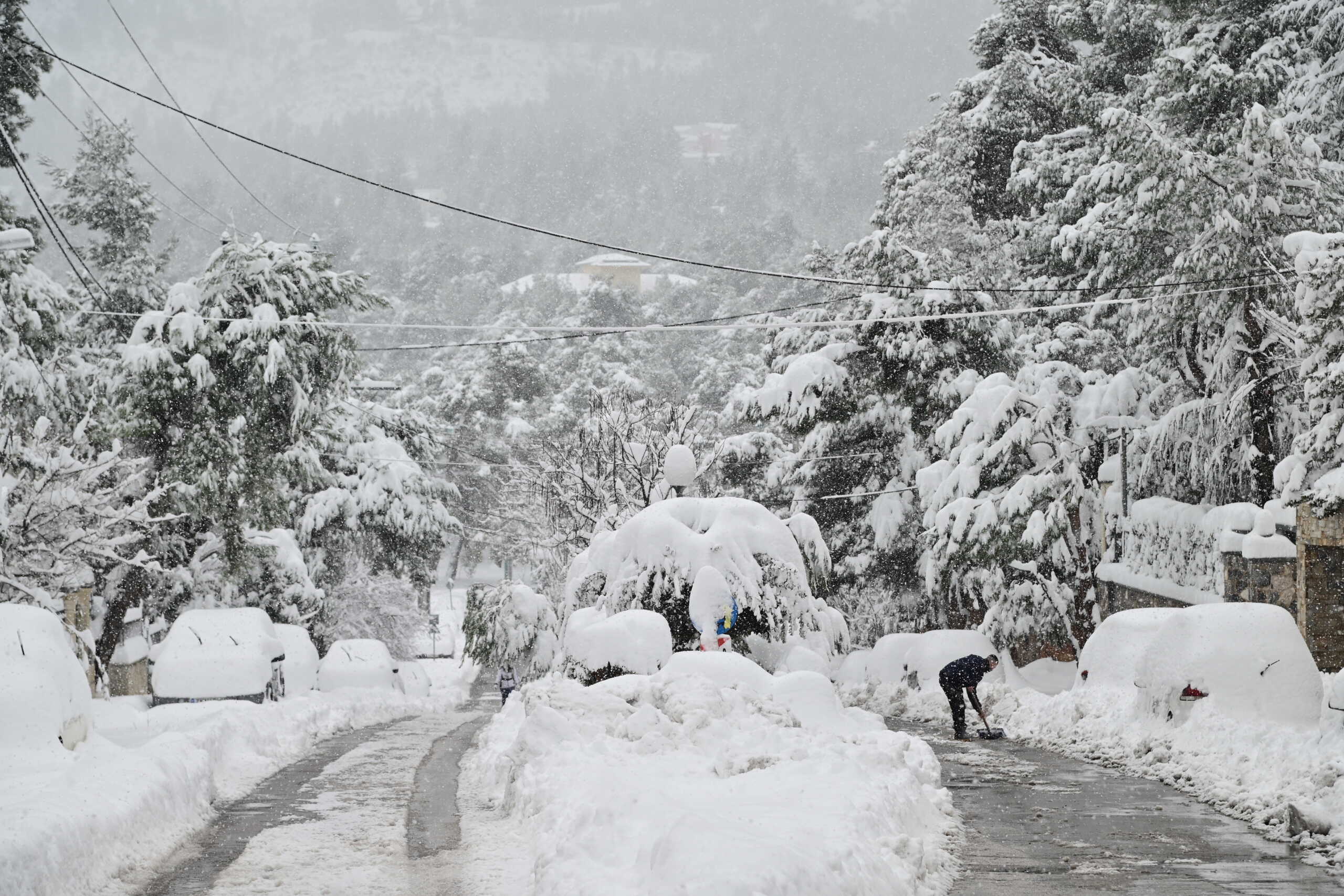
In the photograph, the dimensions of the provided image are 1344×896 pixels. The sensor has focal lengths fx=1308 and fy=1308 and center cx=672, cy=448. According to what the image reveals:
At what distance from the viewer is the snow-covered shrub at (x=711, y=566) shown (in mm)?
16438

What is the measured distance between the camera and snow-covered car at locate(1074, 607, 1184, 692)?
15.8 meters

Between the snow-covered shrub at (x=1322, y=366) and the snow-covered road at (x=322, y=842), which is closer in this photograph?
the snow-covered road at (x=322, y=842)

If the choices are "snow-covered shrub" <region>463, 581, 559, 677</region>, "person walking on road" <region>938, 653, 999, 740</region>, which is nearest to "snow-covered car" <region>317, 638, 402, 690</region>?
"snow-covered shrub" <region>463, 581, 559, 677</region>

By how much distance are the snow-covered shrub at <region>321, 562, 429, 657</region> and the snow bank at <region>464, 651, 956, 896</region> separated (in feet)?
101

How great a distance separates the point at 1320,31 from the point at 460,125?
565 ft

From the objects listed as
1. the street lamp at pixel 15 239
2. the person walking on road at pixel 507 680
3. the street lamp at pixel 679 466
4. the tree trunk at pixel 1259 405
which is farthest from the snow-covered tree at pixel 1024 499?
the street lamp at pixel 15 239

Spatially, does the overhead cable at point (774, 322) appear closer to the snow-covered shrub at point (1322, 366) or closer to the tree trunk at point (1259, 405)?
the tree trunk at point (1259, 405)

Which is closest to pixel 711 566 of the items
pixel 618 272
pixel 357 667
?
pixel 357 667

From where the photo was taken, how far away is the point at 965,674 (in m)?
17.8

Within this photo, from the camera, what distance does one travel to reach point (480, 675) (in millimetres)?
51719

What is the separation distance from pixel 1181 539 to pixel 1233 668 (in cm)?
772

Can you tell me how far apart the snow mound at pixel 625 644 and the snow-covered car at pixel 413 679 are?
22.0 metres

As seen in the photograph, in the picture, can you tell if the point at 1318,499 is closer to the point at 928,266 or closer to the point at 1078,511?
the point at 1078,511

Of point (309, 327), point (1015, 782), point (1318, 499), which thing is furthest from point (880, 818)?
point (309, 327)
